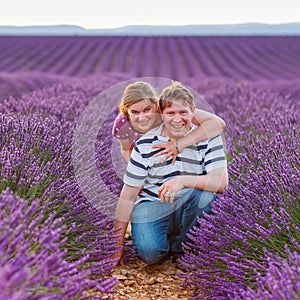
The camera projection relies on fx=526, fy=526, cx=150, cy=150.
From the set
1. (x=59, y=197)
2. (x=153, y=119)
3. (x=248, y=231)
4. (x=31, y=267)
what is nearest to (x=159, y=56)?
(x=153, y=119)

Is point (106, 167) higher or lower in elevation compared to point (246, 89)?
higher

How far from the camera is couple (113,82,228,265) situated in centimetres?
276

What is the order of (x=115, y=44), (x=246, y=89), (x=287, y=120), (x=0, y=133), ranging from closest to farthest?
(x=0, y=133)
(x=287, y=120)
(x=246, y=89)
(x=115, y=44)

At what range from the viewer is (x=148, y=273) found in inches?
110

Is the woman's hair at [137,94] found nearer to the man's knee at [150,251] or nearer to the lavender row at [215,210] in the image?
the lavender row at [215,210]

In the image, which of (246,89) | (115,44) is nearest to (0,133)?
(246,89)

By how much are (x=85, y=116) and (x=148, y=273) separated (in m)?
1.81

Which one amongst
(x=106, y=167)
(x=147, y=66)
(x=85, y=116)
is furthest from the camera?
(x=147, y=66)

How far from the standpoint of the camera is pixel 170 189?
265 cm

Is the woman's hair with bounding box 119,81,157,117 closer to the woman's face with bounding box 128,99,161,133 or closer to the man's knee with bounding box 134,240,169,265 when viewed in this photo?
the woman's face with bounding box 128,99,161,133

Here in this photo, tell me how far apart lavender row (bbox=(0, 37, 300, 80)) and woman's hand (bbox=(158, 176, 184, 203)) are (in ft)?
34.0

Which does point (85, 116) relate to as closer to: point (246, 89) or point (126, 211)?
point (126, 211)

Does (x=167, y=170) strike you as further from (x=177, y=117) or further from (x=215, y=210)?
(x=215, y=210)

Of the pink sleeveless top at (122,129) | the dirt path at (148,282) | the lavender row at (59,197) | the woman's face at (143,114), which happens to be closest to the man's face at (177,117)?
the woman's face at (143,114)
